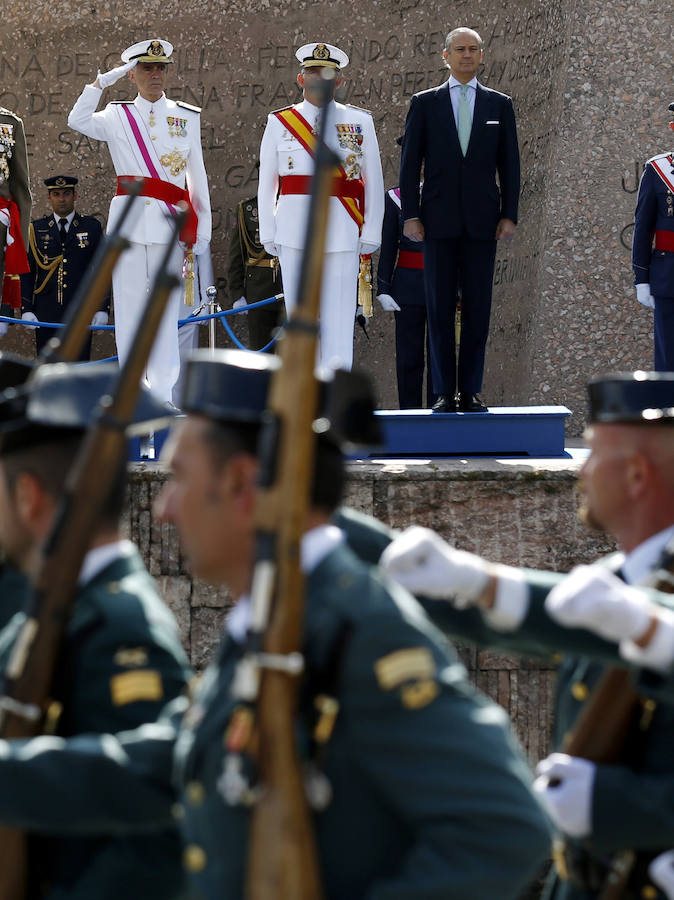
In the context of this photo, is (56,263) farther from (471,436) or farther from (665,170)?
(471,436)

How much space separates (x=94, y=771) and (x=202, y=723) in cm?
24

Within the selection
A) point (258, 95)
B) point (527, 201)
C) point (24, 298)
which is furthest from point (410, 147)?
point (258, 95)

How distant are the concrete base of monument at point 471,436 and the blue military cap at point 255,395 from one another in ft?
14.5

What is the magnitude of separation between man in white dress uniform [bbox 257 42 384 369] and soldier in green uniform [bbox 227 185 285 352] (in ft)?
11.1

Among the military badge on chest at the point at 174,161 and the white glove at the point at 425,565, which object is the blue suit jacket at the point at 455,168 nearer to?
the military badge on chest at the point at 174,161

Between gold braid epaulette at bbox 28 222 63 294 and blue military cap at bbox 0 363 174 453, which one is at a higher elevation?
gold braid epaulette at bbox 28 222 63 294

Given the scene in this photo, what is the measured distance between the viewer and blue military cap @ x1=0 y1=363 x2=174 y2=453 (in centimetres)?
221

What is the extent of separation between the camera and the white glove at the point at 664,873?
2207 millimetres

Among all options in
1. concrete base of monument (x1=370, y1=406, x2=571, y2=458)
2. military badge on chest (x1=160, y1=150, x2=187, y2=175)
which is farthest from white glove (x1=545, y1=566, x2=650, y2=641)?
military badge on chest (x1=160, y1=150, x2=187, y2=175)

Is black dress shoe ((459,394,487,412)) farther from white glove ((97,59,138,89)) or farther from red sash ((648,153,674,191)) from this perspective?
white glove ((97,59,138,89))

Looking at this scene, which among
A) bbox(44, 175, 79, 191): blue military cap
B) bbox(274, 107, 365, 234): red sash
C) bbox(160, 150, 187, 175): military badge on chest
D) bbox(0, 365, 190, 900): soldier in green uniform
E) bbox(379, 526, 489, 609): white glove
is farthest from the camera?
bbox(44, 175, 79, 191): blue military cap

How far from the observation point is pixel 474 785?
5.45 ft

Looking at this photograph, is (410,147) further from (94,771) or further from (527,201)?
(94,771)

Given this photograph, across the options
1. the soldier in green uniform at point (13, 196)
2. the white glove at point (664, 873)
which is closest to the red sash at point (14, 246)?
the soldier in green uniform at point (13, 196)
